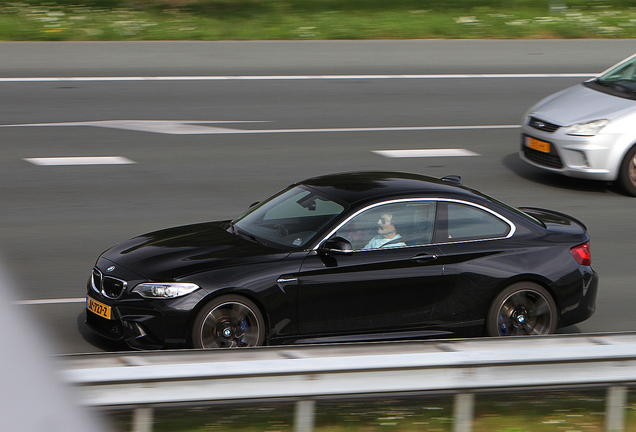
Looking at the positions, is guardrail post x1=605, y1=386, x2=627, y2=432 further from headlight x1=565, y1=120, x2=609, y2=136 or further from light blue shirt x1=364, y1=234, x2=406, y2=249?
headlight x1=565, y1=120, x2=609, y2=136

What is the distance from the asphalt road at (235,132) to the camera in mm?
9359

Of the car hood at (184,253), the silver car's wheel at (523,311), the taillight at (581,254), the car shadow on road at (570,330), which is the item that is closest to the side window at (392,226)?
the car hood at (184,253)

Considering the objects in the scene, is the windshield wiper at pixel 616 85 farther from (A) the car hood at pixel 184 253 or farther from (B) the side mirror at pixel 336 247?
(A) the car hood at pixel 184 253

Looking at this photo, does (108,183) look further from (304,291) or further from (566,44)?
(566,44)

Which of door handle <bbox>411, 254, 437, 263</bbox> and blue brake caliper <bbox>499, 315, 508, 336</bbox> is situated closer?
door handle <bbox>411, 254, 437, 263</bbox>

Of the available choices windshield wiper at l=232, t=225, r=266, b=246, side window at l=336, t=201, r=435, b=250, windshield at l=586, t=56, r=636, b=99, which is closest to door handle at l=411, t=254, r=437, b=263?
side window at l=336, t=201, r=435, b=250

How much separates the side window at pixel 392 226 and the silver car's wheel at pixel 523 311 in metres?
0.76

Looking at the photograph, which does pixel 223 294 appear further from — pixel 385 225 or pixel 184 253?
pixel 385 225

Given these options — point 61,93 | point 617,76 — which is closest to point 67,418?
point 617,76

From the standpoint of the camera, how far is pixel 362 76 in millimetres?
18359

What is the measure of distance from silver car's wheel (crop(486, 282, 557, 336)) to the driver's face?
99 cm

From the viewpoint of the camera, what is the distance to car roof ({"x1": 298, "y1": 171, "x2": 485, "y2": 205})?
6.92 meters

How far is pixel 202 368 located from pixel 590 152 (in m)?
8.83

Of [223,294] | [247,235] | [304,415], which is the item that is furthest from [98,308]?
[304,415]
